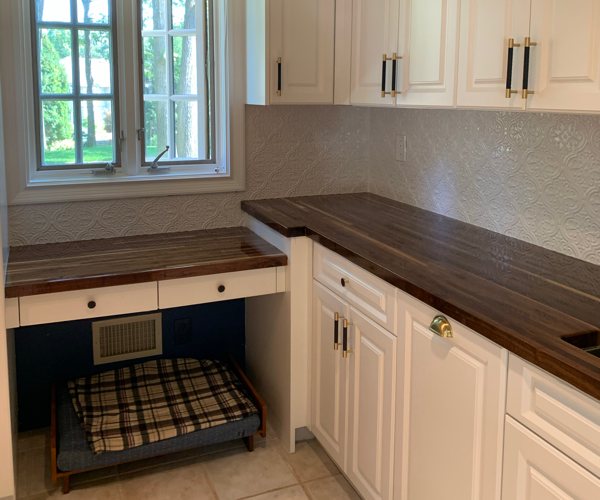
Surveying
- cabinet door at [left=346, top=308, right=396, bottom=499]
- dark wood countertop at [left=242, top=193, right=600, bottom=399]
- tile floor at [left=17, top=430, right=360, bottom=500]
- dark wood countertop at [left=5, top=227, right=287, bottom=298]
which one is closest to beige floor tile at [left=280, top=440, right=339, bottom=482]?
tile floor at [left=17, top=430, right=360, bottom=500]

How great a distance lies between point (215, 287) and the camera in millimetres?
2498

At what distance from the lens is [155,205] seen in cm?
288

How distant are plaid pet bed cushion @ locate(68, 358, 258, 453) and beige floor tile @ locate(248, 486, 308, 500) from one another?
1.03 ft

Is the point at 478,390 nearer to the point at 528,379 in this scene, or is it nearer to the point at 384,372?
the point at 528,379

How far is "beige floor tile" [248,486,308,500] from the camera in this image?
7.94 ft

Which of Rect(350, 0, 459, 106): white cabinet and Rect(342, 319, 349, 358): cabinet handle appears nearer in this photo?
Rect(350, 0, 459, 106): white cabinet

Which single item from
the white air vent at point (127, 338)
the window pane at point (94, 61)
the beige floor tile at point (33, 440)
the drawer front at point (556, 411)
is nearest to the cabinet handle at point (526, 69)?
the drawer front at point (556, 411)

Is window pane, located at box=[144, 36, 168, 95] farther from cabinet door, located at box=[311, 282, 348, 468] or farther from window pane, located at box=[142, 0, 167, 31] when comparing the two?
cabinet door, located at box=[311, 282, 348, 468]

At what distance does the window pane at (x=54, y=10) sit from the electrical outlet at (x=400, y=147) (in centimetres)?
141

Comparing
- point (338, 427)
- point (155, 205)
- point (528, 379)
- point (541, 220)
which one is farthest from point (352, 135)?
point (528, 379)

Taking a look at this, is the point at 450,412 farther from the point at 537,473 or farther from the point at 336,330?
the point at 336,330

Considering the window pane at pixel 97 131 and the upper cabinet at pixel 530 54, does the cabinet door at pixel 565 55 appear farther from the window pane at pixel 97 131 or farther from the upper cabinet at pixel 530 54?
the window pane at pixel 97 131

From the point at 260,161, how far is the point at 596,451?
2.02 metres

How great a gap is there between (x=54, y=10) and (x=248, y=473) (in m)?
1.91
